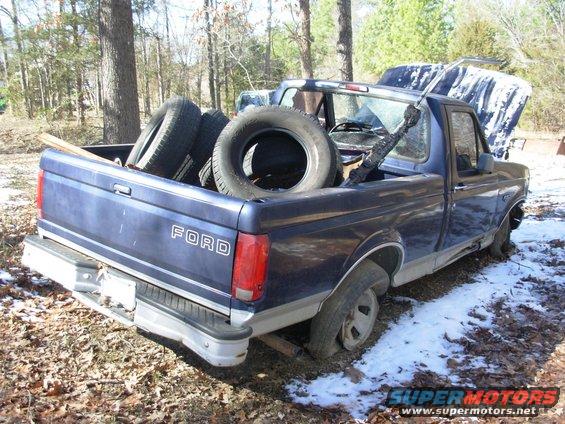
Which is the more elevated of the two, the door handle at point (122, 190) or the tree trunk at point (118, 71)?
the tree trunk at point (118, 71)

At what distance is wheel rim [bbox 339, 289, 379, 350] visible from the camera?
3.54m

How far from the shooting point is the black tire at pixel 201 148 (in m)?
3.93

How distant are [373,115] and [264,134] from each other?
59.3 inches

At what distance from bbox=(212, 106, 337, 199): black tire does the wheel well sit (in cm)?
74

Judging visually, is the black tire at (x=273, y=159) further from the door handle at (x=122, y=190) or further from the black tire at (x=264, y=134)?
the door handle at (x=122, y=190)

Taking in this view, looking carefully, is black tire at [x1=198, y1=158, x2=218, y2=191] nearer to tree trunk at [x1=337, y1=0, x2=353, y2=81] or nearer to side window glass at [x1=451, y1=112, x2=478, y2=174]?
side window glass at [x1=451, y1=112, x2=478, y2=174]

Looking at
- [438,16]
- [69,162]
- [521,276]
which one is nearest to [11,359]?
[69,162]

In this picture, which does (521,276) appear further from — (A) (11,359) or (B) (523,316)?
(A) (11,359)

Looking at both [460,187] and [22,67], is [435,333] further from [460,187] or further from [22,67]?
[22,67]

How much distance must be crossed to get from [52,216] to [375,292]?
98.1 inches

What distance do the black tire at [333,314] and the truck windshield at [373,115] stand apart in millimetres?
1458

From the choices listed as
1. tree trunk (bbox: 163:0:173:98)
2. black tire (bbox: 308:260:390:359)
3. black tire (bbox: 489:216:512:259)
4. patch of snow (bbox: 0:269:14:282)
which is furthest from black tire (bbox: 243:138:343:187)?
tree trunk (bbox: 163:0:173:98)

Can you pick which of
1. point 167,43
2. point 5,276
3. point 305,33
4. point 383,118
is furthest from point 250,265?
point 167,43

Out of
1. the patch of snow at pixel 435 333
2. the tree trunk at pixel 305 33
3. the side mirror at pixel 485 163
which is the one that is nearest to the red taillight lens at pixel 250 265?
the patch of snow at pixel 435 333
